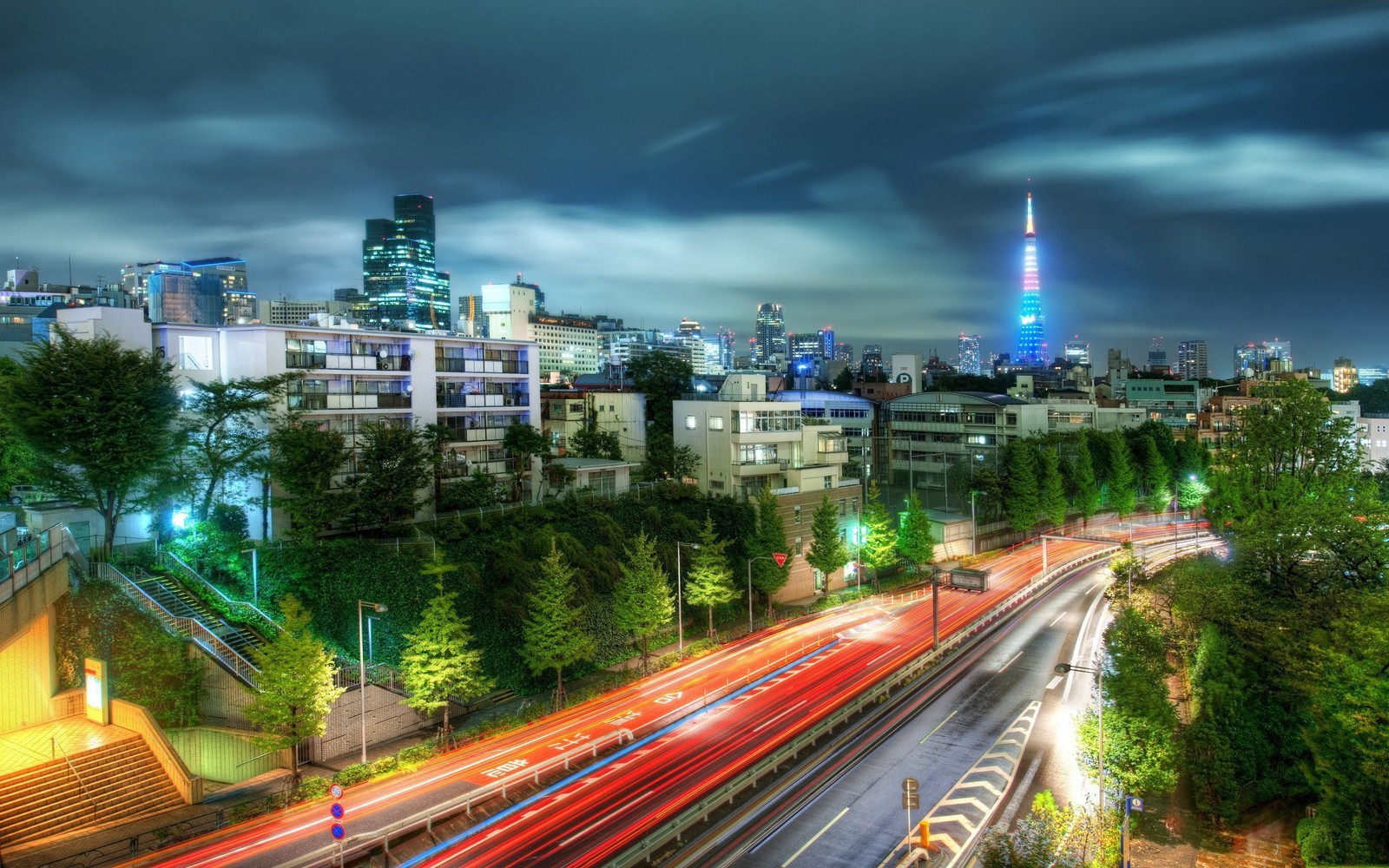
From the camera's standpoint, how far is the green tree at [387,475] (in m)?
37.6

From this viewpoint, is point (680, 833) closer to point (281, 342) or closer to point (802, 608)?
point (802, 608)

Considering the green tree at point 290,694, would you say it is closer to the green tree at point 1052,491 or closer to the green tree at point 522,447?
the green tree at point 522,447

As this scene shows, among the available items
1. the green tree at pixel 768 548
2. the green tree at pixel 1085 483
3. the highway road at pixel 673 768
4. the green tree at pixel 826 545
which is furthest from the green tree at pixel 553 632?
the green tree at pixel 1085 483

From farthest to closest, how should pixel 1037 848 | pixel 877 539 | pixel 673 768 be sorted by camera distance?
pixel 877 539
pixel 673 768
pixel 1037 848

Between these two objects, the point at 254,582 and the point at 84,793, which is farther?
the point at 254,582

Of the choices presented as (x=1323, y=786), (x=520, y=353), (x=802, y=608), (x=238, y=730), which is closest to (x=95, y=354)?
(x=238, y=730)

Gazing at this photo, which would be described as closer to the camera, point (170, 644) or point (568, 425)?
point (170, 644)

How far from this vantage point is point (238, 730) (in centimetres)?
2609

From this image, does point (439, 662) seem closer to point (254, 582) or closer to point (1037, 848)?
point (254, 582)

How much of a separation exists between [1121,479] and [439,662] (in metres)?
66.5

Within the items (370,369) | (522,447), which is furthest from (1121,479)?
(370,369)

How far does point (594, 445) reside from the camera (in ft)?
188

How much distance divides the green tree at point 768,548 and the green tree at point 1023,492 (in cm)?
2799

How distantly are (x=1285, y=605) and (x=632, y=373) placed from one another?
194 ft
